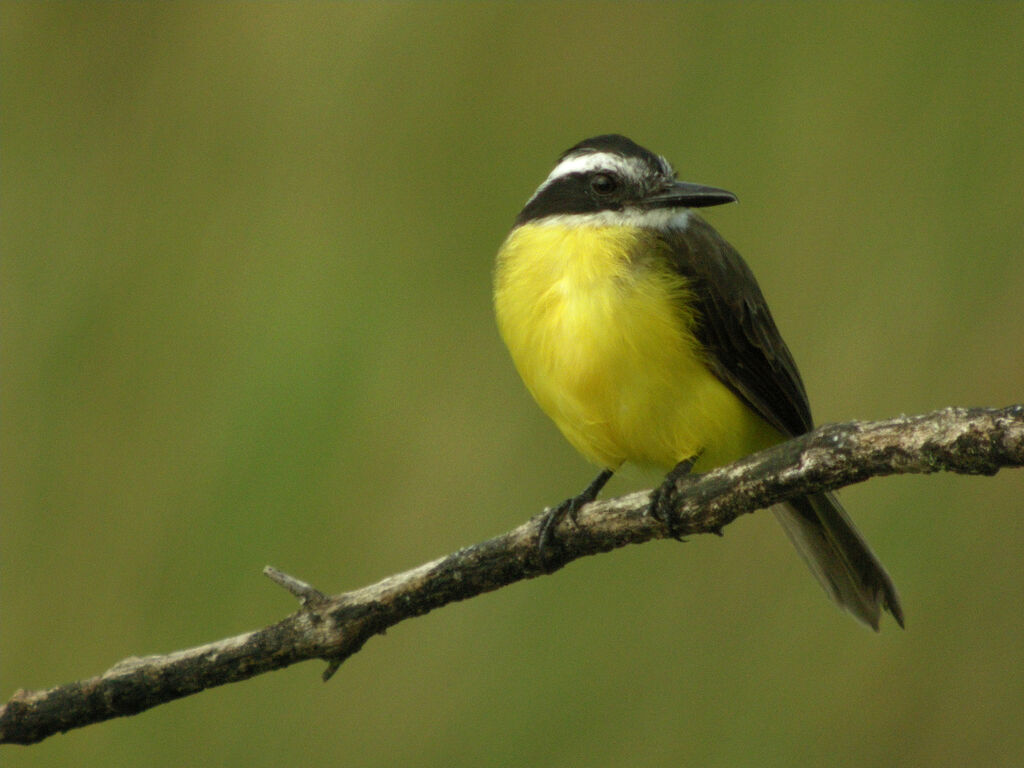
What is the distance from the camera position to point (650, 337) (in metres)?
3.00

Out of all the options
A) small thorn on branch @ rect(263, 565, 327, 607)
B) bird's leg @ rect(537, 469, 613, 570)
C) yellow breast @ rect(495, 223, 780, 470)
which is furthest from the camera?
yellow breast @ rect(495, 223, 780, 470)

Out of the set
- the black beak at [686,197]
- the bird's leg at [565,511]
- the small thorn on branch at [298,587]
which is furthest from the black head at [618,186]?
the small thorn on branch at [298,587]

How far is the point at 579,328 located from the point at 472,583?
2.42ft

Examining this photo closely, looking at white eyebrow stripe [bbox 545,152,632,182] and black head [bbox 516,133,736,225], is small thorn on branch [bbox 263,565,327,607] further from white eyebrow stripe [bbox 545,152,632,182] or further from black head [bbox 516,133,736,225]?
white eyebrow stripe [bbox 545,152,632,182]

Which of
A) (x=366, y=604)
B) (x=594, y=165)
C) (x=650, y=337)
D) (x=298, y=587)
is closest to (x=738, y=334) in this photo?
(x=650, y=337)

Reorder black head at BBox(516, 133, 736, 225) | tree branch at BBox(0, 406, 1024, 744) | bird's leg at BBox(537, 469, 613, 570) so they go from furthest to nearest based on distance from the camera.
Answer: black head at BBox(516, 133, 736, 225) → bird's leg at BBox(537, 469, 613, 570) → tree branch at BBox(0, 406, 1024, 744)

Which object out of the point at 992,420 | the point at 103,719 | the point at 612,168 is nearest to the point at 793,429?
the point at 612,168

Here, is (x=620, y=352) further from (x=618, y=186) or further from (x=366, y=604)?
(x=366, y=604)

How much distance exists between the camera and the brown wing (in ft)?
10.4

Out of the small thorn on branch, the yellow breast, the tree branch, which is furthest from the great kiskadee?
the small thorn on branch

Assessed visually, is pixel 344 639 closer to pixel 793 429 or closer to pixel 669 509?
pixel 669 509

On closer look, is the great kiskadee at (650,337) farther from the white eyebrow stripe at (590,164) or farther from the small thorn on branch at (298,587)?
the small thorn on branch at (298,587)

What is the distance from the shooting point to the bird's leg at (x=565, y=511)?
2826 mm

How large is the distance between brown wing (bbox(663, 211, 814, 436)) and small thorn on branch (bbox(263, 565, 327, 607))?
4.10 feet
